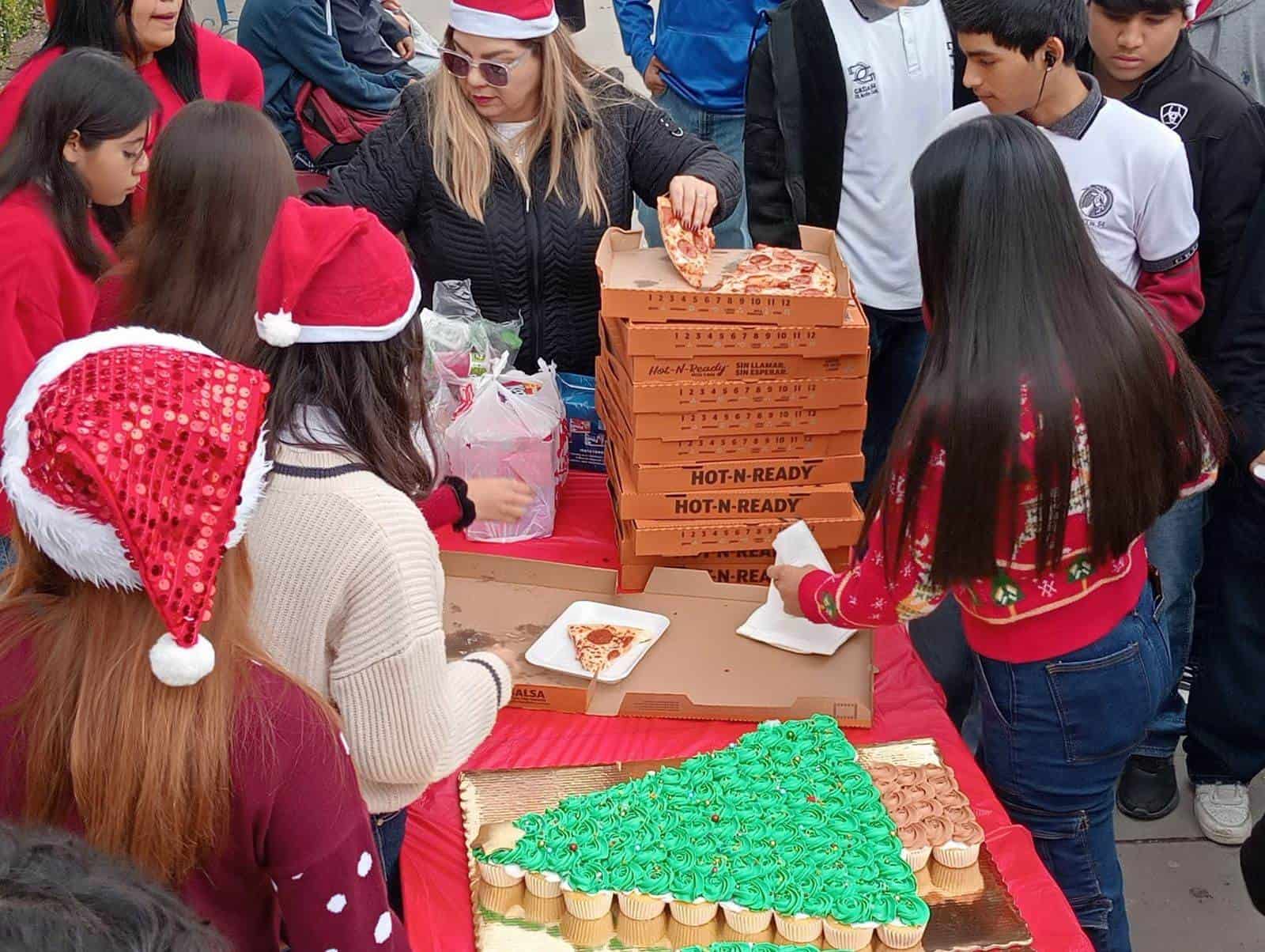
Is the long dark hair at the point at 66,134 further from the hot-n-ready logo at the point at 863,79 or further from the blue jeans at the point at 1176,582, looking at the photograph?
the blue jeans at the point at 1176,582

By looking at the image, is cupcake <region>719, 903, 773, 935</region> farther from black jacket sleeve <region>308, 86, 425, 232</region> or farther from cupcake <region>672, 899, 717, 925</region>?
black jacket sleeve <region>308, 86, 425, 232</region>

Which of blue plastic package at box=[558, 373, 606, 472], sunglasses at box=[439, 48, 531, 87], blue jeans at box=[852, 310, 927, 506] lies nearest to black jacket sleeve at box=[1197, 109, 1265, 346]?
blue jeans at box=[852, 310, 927, 506]

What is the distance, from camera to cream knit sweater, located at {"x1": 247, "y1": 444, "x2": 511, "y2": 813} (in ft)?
5.00

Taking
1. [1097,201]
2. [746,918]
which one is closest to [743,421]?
[1097,201]

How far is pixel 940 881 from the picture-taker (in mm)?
1847

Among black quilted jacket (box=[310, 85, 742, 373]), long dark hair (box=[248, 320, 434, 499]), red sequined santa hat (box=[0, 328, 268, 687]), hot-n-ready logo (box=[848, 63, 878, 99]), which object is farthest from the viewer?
Result: hot-n-ready logo (box=[848, 63, 878, 99])

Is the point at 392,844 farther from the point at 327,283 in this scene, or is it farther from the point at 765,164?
the point at 765,164

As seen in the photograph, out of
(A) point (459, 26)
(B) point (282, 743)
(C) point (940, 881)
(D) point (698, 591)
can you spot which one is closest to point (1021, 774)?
(C) point (940, 881)

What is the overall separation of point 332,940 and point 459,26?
7.14 ft

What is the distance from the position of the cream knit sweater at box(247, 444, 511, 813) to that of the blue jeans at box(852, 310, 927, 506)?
7.48 ft

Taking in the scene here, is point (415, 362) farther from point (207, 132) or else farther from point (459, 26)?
A: point (459, 26)

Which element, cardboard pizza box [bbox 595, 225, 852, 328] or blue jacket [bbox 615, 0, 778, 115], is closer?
cardboard pizza box [bbox 595, 225, 852, 328]

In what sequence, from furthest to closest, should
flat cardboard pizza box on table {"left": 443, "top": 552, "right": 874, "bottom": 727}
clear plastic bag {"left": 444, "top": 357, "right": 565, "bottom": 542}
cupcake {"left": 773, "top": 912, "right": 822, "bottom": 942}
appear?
1. clear plastic bag {"left": 444, "top": 357, "right": 565, "bottom": 542}
2. flat cardboard pizza box on table {"left": 443, "top": 552, "right": 874, "bottom": 727}
3. cupcake {"left": 773, "top": 912, "right": 822, "bottom": 942}

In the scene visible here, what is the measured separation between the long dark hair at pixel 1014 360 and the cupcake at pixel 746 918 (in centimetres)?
59
